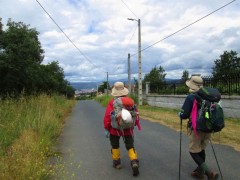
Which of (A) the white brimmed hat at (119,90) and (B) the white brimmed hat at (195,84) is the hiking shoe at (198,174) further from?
(A) the white brimmed hat at (119,90)

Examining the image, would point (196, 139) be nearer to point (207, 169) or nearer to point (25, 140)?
point (207, 169)

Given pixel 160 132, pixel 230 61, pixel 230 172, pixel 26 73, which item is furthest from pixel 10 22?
pixel 230 61

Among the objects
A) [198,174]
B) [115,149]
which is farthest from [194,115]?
[115,149]

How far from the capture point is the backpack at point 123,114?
5520 mm

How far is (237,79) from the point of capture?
583 inches

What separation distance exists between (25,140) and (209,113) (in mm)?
4214

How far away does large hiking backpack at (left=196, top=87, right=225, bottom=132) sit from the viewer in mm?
4812

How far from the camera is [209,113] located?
4.81 m

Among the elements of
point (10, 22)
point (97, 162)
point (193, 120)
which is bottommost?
point (97, 162)

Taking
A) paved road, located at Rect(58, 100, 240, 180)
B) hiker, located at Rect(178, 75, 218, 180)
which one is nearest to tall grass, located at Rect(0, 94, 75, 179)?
paved road, located at Rect(58, 100, 240, 180)

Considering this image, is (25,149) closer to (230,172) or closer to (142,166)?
(142,166)

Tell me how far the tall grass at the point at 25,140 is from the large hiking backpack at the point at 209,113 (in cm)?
263

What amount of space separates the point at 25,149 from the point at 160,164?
2684mm

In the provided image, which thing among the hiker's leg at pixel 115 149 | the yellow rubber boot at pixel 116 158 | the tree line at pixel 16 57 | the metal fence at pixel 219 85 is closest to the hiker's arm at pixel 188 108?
the hiker's leg at pixel 115 149
